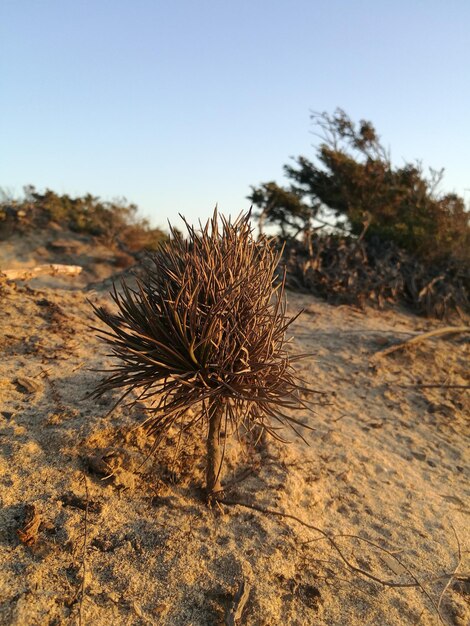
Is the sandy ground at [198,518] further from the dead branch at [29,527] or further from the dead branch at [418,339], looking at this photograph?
the dead branch at [418,339]

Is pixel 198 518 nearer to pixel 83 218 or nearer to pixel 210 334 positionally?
pixel 210 334

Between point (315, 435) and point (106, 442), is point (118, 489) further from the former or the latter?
point (315, 435)

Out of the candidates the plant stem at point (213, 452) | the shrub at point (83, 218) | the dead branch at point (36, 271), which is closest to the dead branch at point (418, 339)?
the plant stem at point (213, 452)

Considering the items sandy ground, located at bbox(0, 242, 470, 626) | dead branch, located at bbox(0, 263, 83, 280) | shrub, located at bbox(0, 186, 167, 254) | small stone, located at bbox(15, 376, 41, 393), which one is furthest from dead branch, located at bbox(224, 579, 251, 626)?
shrub, located at bbox(0, 186, 167, 254)

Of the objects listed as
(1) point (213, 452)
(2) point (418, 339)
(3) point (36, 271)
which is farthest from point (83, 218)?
(1) point (213, 452)

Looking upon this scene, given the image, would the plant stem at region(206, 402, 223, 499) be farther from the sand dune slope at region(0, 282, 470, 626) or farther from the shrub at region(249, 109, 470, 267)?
the shrub at region(249, 109, 470, 267)
